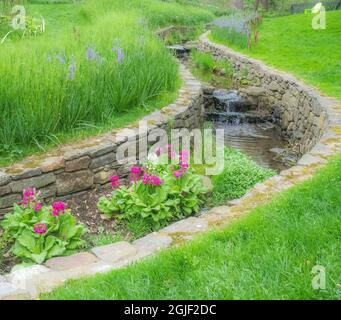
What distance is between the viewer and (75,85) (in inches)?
194

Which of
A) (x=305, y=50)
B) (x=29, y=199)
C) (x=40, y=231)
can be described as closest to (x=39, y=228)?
(x=40, y=231)

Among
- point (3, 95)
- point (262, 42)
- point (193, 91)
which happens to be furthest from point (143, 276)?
point (262, 42)

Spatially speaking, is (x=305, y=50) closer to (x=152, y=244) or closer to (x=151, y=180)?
(x=151, y=180)

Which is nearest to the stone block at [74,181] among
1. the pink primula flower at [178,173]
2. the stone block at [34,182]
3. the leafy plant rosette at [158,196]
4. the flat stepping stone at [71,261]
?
the stone block at [34,182]

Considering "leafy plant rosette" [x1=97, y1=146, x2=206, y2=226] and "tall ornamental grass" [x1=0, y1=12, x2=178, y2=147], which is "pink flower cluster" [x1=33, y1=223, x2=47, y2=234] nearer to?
"leafy plant rosette" [x1=97, y1=146, x2=206, y2=226]

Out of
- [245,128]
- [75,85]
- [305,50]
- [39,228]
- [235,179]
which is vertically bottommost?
[245,128]

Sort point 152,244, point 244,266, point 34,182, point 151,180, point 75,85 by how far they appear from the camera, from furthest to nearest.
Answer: point 75,85 → point 34,182 → point 151,180 → point 152,244 → point 244,266

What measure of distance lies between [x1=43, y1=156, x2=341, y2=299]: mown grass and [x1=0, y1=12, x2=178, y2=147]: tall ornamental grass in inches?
86.2

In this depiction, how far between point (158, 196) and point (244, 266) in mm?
1575

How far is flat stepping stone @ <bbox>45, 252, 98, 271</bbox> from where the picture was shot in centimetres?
305

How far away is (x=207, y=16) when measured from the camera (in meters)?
21.4

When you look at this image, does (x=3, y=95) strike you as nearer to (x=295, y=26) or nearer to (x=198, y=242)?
(x=198, y=242)
